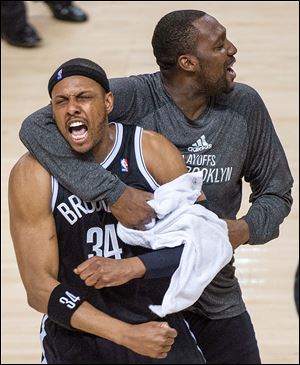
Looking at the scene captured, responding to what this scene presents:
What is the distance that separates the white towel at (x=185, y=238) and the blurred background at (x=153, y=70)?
1.46m

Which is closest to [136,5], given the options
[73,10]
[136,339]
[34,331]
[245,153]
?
[73,10]

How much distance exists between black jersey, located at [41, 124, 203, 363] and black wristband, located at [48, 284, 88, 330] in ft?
0.20

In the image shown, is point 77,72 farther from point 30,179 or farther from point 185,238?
point 185,238

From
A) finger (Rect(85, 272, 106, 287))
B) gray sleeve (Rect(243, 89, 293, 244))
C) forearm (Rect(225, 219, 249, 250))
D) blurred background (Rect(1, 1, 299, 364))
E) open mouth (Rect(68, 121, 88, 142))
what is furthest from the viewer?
blurred background (Rect(1, 1, 299, 364))

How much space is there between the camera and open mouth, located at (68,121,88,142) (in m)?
1.78

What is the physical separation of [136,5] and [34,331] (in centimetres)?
237

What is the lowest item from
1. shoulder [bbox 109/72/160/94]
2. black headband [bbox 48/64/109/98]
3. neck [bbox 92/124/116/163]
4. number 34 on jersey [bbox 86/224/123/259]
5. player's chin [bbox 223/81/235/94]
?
number 34 on jersey [bbox 86/224/123/259]

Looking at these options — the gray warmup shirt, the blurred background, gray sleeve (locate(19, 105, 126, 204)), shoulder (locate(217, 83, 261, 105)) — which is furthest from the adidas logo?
the blurred background

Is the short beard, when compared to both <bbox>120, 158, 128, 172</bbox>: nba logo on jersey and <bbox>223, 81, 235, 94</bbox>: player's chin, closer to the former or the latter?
<bbox>223, 81, 235, 94</bbox>: player's chin

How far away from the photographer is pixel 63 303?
1.80 metres

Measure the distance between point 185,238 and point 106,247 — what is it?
0.60 feet

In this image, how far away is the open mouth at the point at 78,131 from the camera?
1.78 metres

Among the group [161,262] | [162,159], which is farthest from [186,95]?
[161,262]

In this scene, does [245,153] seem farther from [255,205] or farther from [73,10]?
[73,10]
